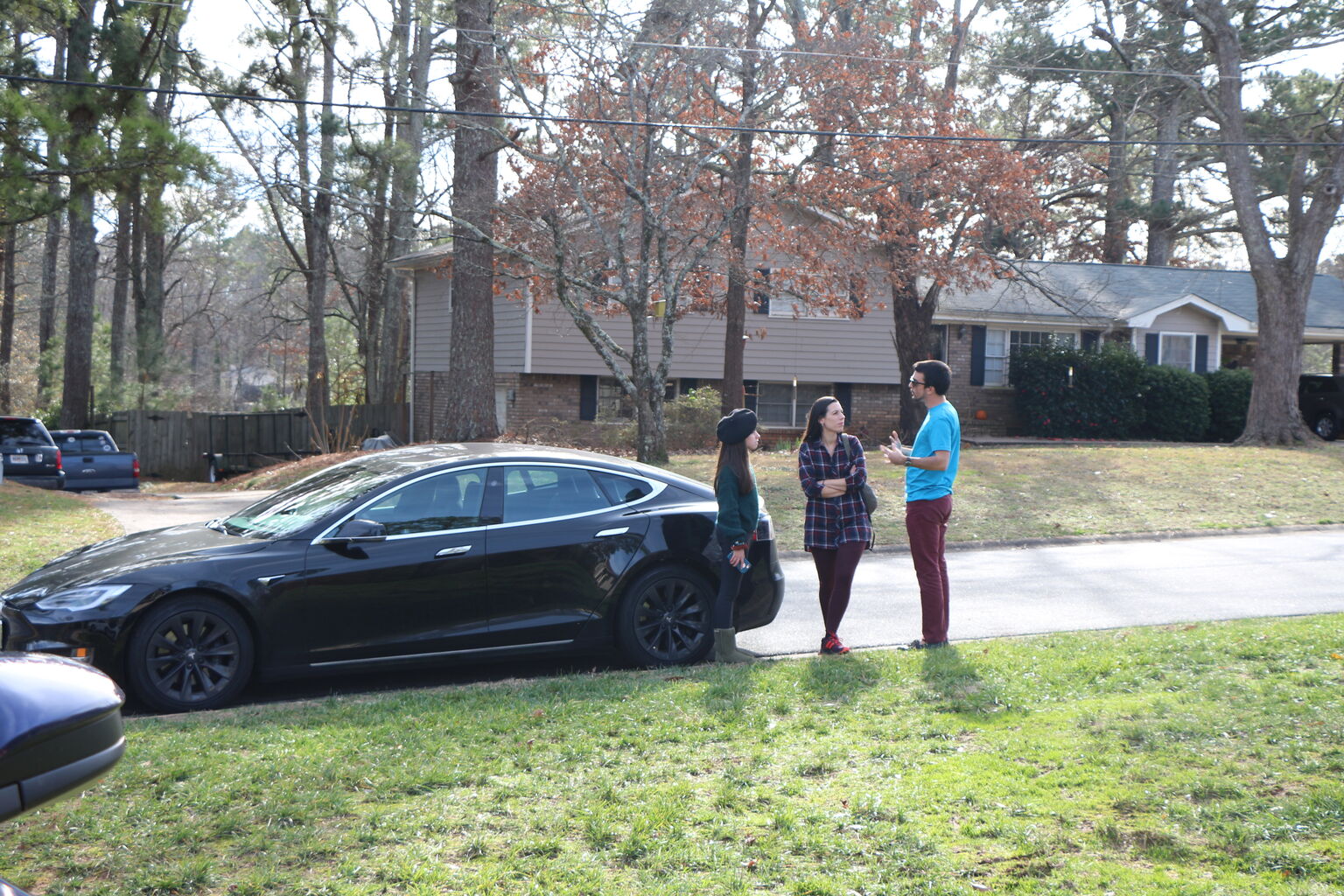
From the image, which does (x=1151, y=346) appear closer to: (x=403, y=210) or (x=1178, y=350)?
(x=1178, y=350)

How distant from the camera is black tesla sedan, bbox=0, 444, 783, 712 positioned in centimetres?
686

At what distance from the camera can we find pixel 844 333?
3181cm

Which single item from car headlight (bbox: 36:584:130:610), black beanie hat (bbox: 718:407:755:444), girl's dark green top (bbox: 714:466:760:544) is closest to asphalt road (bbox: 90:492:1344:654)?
girl's dark green top (bbox: 714:466:760:544)

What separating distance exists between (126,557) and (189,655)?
76 centimetres


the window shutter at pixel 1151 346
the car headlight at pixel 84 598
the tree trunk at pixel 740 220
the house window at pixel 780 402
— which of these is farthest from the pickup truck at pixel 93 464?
the window shutter at pixel 1151 346

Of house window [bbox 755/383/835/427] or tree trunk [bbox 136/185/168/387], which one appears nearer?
house window [bbox 755/383/835/427]

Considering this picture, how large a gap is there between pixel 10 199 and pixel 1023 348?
25.2 metres

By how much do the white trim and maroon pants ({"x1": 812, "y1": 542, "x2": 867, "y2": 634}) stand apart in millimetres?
27305

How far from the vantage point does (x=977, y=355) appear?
108ft

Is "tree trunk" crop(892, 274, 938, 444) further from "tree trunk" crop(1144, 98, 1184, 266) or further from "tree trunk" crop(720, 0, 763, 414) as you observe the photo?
"tree trunk" crop(1144, 98, 1184, 266)

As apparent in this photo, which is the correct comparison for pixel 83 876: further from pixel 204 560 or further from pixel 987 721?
pixel 987 721

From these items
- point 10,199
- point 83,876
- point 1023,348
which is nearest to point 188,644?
point 83,876

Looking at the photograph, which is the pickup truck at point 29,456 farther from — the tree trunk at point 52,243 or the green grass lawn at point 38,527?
the tree trunk at point 52,243

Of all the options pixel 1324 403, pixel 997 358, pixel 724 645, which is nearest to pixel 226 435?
pixel 997 358
